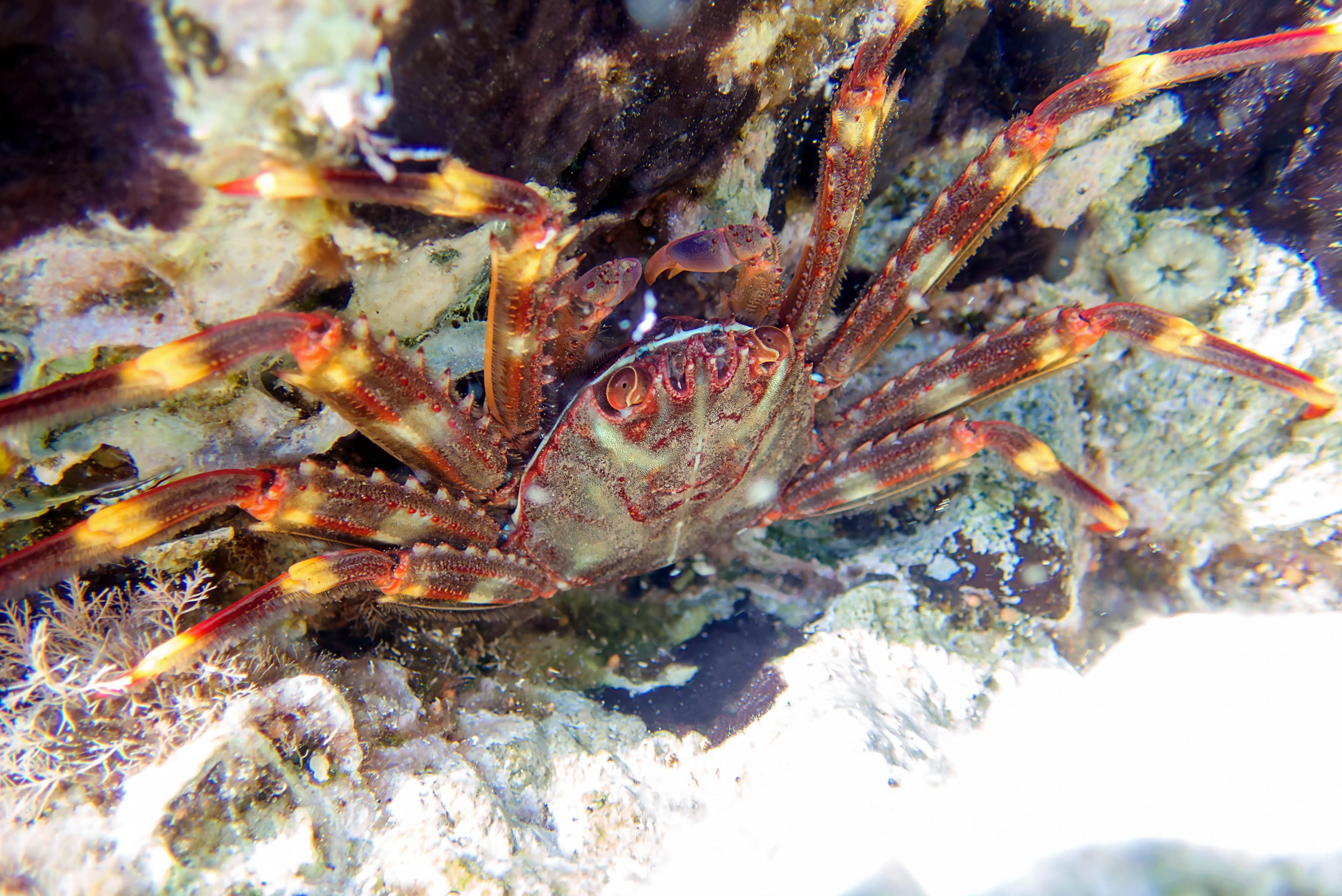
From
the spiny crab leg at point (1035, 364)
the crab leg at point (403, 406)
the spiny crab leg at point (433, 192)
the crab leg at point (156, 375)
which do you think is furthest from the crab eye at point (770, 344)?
the crab leg at point (156, 375)

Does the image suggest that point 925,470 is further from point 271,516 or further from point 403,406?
point 271,516

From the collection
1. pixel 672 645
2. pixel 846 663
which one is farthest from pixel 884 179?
pixel 672 645

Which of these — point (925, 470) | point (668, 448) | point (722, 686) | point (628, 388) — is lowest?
point (722, 686)

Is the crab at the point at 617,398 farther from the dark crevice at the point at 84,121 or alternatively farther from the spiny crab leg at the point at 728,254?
the dark crevice at the point at 84,121

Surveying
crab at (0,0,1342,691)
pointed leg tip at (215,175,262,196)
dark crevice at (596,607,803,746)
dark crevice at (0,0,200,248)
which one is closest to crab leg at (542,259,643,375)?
crab at (0,0,1342,691)

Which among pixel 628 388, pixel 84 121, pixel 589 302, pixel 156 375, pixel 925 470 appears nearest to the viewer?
pixel 84 121

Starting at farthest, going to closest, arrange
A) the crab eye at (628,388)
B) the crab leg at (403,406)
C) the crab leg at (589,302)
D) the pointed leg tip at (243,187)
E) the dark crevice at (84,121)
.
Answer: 1. the crab eye at (628,388)
2. the crab leg at (589,302)
3. the crab leg at (403,406)
4. the pointed leg tip at (243,187)
5. the dark crevice at (84,121)

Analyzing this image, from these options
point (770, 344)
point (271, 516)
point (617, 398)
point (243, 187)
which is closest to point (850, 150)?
point (770, 344)
